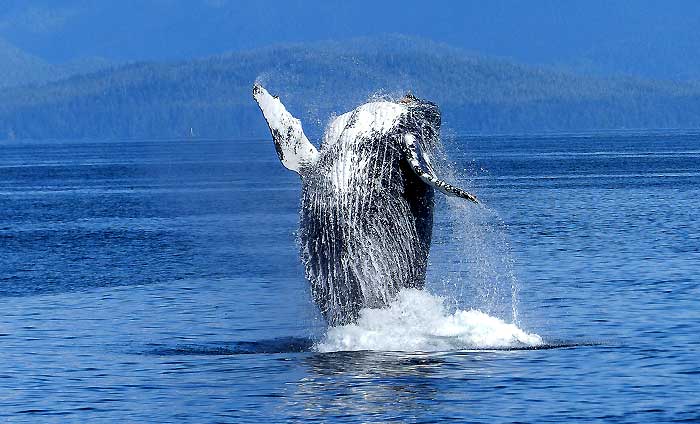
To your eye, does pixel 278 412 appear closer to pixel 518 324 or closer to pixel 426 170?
pixel 426 170

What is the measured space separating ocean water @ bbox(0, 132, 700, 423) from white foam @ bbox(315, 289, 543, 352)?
28 millimetres

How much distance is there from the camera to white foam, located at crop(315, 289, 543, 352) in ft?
55.7

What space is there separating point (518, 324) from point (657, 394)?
193 inches

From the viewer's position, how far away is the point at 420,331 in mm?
17828

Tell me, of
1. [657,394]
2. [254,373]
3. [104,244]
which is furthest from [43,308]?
[104,244]

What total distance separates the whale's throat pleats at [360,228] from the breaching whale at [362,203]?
0.01m

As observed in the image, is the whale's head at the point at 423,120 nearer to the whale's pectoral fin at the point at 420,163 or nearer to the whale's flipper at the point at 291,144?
the whale's pectoral fin at the point at 420,163

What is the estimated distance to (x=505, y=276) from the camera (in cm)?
2692

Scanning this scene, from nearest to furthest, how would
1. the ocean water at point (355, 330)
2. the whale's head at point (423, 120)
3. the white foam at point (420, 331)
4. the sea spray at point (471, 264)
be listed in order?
the ocean water at point (355, 330)
the whale's head at point (423, 120)
the white foam at point (420, 331)
the sea spray at point (471, 264)

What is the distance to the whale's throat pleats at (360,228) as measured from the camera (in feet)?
53.6

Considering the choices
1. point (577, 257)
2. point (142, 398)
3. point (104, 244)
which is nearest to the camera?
point (142, 398)

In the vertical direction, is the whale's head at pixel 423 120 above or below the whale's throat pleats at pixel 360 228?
above

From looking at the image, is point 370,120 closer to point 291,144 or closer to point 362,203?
point 362,203

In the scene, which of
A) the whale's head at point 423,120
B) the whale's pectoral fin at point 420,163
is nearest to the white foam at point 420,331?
the whale's head at point 423,120
